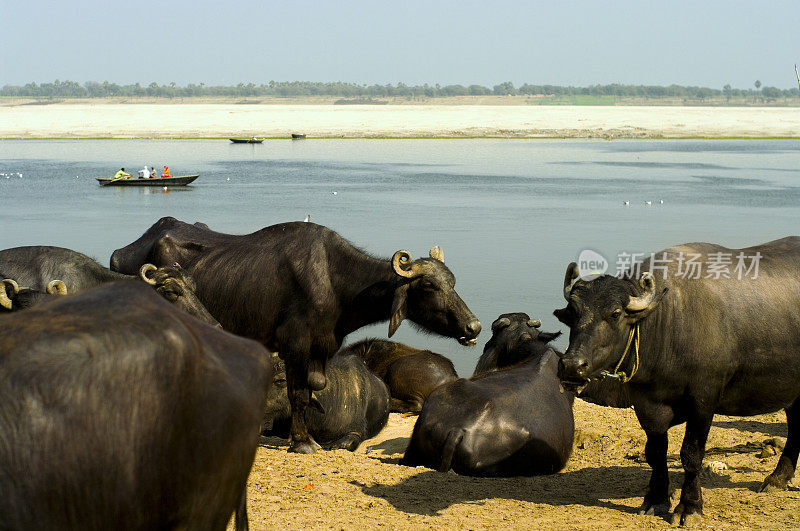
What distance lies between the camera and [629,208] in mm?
25766

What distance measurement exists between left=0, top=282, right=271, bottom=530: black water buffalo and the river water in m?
7.19

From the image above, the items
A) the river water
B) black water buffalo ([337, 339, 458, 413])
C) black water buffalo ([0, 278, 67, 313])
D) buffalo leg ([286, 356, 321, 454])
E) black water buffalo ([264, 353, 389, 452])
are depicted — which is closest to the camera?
black water buffalo ([0, 278, 67, 313])

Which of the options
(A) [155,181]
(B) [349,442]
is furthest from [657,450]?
(A) [155,181]

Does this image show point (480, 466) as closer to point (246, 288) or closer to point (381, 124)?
point (246, 288)

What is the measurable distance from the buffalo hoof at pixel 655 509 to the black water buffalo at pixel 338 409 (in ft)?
9.57

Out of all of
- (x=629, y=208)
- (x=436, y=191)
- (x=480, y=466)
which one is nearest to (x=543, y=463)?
(x=480, y=466)

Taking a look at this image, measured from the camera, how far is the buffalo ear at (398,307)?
7.85m

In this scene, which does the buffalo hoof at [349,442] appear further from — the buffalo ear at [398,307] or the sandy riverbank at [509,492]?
the buffalo ear at [398,307]

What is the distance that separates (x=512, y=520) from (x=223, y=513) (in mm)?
3330

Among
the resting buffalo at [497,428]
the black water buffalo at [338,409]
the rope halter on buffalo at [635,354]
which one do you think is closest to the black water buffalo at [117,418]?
the rope halter on buffalo at [635,354]

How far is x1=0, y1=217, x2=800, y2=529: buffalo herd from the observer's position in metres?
2.45

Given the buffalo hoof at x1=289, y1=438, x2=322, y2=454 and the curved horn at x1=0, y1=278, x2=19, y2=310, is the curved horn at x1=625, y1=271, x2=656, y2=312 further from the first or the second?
the curved horn at x1=0, y1=278, x2=19, y2=310

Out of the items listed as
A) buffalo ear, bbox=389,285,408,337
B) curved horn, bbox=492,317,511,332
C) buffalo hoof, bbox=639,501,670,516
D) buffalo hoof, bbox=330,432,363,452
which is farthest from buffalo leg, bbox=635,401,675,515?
buffalo hoof, bbox=330,432,363,452

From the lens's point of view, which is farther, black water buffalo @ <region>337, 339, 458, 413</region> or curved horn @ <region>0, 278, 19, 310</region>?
black water buffalo @ <region>337, 339, 458, 413</region>
